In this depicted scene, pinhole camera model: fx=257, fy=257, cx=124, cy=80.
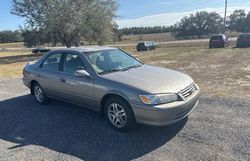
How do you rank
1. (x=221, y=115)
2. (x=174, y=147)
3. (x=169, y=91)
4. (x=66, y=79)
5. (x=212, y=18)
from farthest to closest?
(x=212, y=18) < (x=66, y=79) < (x=221, y=115) < (x=169, y=91) < (x=174, y=147)

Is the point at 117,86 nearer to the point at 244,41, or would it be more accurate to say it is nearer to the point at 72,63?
the point at 72,63

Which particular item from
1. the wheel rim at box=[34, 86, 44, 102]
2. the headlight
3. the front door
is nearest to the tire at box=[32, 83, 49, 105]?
the wheel rim at box=[34, 86, 44, 102]

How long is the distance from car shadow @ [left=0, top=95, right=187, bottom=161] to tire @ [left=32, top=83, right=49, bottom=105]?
0.40 m

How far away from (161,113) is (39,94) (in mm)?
3864

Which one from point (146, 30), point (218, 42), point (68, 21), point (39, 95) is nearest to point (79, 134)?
point (39, 95)

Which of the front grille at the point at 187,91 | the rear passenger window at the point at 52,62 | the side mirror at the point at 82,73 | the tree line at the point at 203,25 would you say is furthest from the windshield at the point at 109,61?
the tree line at the point at 203,25

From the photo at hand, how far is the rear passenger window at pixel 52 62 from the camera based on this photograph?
5974mm

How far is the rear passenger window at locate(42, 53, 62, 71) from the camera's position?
5974 millimetres

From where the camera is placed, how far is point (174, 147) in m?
3.97

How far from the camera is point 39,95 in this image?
22.0ft

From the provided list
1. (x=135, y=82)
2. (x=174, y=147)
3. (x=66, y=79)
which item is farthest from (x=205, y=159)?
(x=66, y=79)

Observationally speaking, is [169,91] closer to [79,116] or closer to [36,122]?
[79,116]

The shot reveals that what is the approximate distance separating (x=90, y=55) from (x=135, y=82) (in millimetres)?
1416

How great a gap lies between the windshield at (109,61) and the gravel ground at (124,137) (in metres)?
1.08
